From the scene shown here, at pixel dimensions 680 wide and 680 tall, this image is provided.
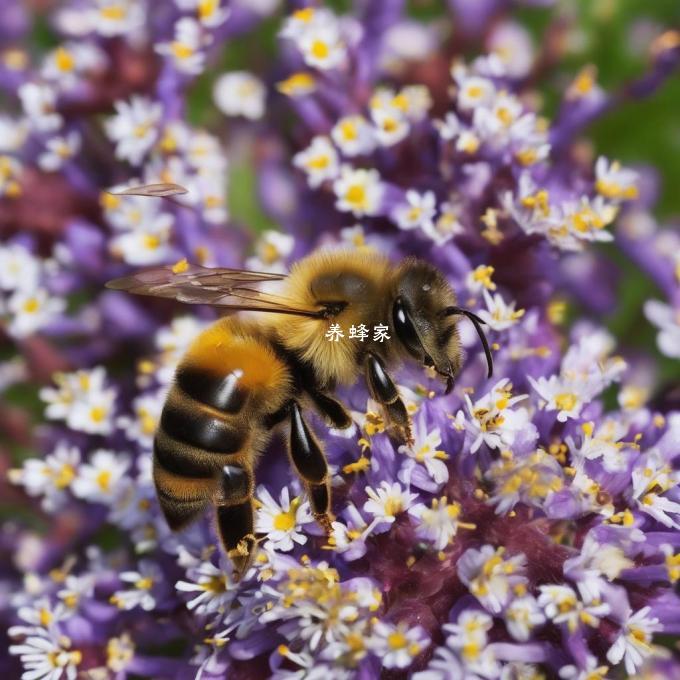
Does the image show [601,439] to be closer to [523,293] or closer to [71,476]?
[523,293]

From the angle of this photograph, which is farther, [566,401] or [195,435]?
[566,401]

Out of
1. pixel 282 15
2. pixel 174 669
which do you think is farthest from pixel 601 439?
pixel 282 15

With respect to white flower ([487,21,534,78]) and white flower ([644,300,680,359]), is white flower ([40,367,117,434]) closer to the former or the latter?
white flower ([644,300,680,359])

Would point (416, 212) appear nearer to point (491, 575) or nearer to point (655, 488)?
point (655, 488)

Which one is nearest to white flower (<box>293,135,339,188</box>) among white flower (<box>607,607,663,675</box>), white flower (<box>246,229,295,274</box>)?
white flower (<box>246,229,295,274</box>)

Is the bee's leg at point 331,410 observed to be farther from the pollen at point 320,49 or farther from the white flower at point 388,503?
the pollen at point 320,49

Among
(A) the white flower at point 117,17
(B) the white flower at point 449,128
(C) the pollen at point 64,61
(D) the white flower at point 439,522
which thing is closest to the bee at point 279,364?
(D) the white flower at point 439,522

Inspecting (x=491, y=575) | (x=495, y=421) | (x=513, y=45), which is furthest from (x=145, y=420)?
(x=513, y=45)
